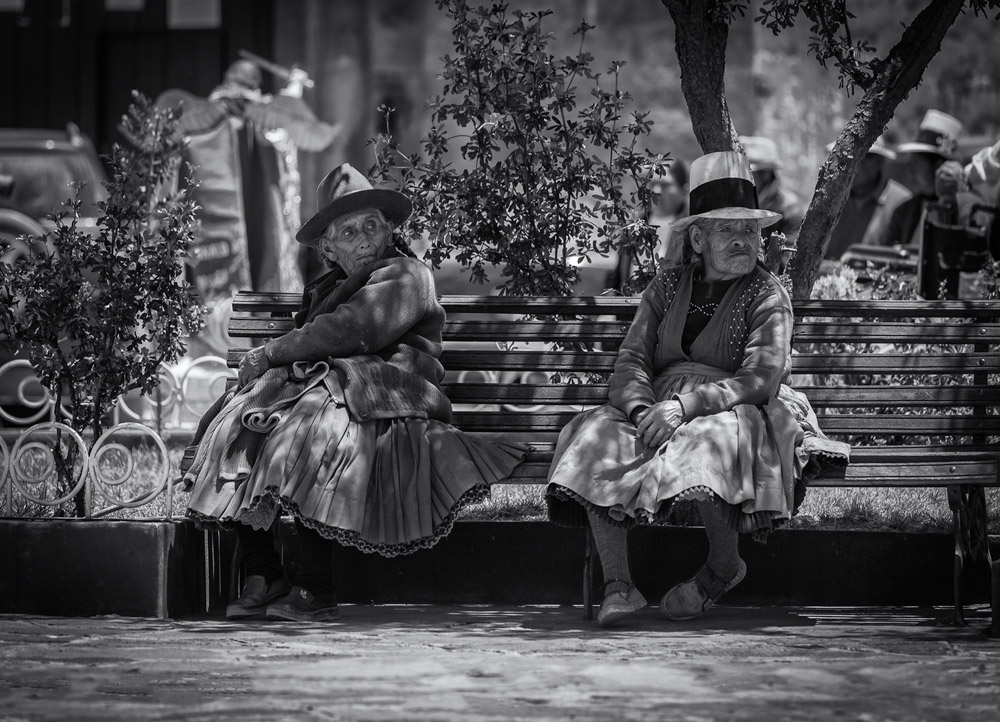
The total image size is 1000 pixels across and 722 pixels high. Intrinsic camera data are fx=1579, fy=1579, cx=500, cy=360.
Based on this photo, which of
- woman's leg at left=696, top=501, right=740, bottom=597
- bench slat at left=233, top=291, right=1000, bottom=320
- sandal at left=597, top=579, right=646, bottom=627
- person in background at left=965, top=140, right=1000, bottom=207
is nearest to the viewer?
sandal at left=597, top=579, right=646, bottom=627

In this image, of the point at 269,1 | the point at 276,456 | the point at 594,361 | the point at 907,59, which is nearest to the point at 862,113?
the point at 907,59

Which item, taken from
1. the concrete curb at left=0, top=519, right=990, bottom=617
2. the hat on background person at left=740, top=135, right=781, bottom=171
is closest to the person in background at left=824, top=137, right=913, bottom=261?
the hat on background person at left=740, top=135, right=781, bottom=171

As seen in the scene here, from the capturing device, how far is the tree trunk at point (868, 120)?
19.7 feet

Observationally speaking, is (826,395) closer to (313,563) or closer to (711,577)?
(711,577)

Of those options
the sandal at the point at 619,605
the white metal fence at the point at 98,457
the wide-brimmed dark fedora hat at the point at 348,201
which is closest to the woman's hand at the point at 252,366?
the white metal fence at the point at 98,457

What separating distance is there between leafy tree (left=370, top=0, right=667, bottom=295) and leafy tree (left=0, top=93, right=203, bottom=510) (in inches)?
40.3

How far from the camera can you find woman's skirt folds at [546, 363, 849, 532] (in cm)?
473

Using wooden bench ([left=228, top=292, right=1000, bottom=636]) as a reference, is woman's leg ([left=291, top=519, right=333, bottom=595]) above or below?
below

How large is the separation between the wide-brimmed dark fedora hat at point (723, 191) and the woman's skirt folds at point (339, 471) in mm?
1026

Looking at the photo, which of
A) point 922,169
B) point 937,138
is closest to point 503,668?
point 922,169

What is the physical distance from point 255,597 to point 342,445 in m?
0.61

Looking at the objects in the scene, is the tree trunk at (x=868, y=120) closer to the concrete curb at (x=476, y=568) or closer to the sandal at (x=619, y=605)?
the concrete curb at (x=476, y=568)

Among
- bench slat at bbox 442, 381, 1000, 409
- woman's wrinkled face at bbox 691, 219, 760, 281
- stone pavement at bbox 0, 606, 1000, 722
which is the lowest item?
stone pavement at bbox 0, 606, 1000, 722

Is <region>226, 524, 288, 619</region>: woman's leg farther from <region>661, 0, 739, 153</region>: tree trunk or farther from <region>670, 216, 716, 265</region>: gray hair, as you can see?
<region>661, 0, 739, 153</region>: tree trunk
